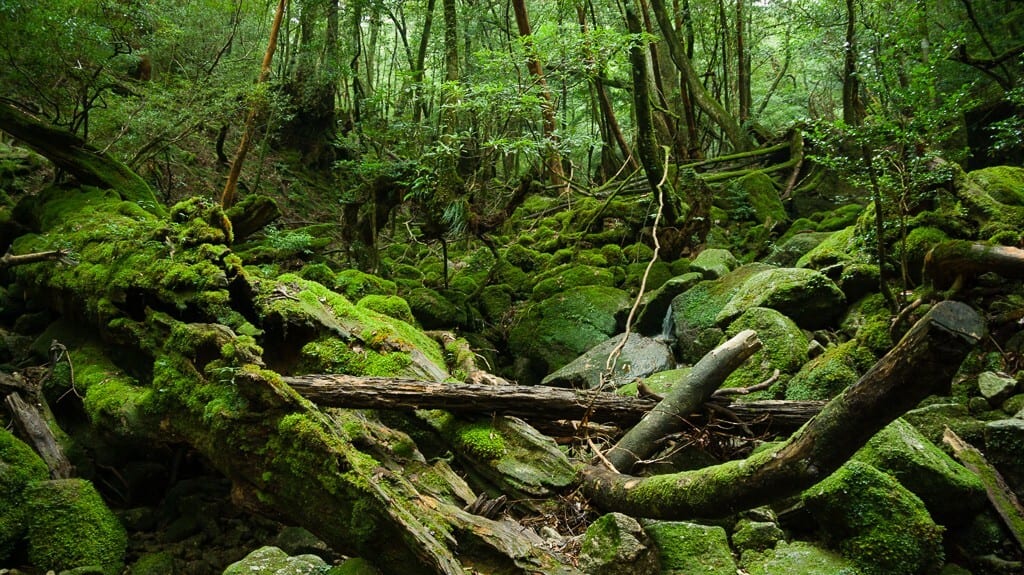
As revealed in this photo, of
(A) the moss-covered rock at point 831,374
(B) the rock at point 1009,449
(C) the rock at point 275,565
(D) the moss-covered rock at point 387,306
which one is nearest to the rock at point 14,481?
(C) the rock at point 275,565

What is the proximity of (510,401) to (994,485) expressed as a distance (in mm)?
3252

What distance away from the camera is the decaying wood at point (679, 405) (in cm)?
441

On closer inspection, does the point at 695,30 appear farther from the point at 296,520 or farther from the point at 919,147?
the point at 296,520

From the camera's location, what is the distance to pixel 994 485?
4008mm

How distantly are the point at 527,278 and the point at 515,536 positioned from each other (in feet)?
22.3

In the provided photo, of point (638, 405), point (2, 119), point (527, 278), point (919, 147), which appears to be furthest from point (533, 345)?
point (2, 119)

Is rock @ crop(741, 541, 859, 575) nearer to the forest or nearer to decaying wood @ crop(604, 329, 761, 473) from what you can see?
the forest

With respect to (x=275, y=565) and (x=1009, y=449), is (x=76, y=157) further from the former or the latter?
(x=1009, y=449)

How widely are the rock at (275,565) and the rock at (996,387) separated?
4.91m

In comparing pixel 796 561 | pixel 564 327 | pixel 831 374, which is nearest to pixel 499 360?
pixel 564 327

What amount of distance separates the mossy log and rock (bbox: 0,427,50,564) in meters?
0.46

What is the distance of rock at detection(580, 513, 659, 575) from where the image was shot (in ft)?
11.6

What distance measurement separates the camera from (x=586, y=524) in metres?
4.20

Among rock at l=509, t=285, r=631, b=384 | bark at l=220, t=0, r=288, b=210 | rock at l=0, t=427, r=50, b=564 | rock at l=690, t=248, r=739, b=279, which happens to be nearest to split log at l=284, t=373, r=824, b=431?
rock at l=0, t=427, r=50, b=564
